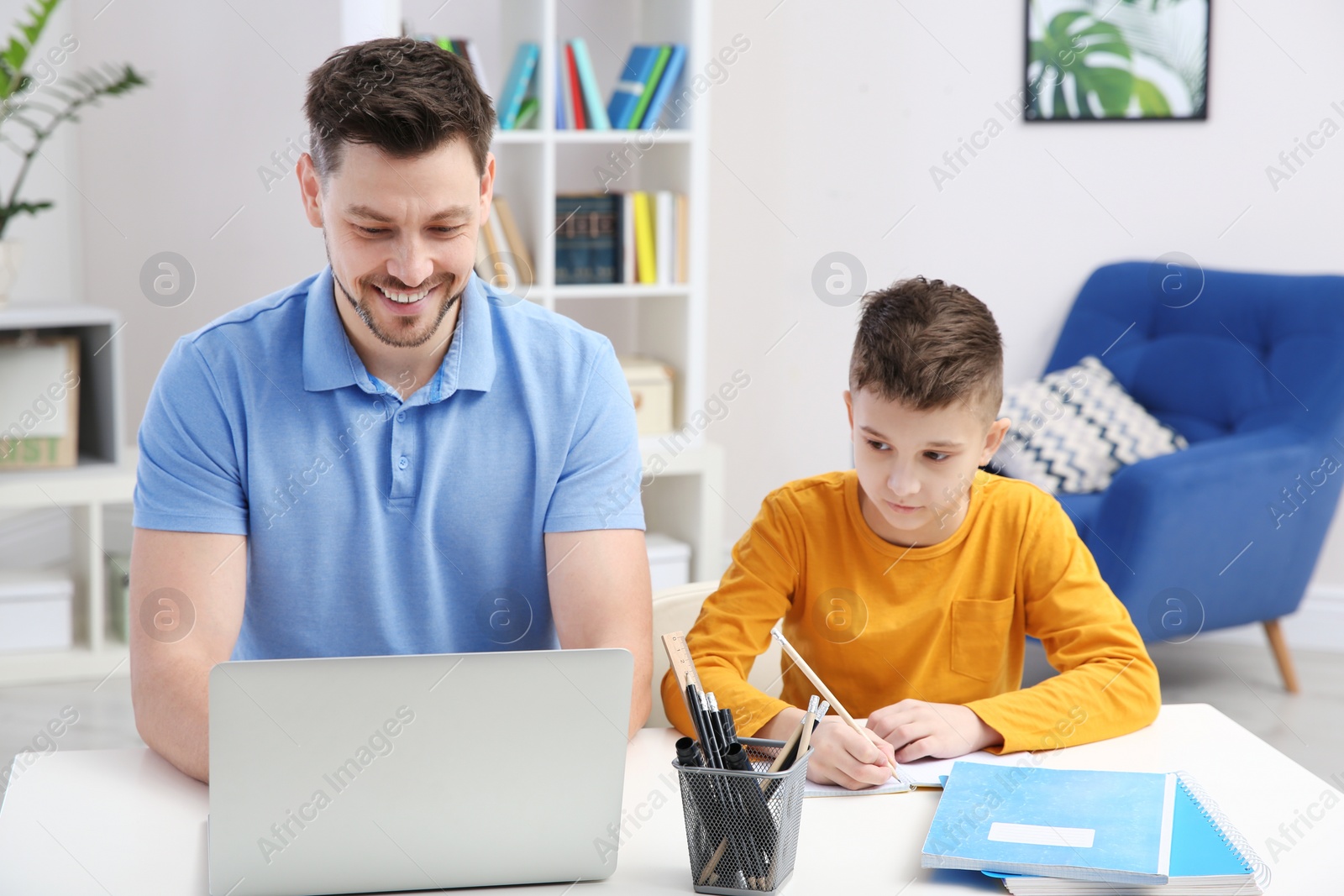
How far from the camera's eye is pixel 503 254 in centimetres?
322

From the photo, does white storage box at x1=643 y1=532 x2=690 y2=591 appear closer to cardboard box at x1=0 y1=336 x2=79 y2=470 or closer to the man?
→ cardboard box at x1=0 y1=336 x2=79 y2=470

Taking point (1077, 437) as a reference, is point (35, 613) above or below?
below

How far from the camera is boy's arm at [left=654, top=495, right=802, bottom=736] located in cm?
125

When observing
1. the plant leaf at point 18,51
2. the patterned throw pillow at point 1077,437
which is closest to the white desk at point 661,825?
the patterned throw pillow at point 1077,437

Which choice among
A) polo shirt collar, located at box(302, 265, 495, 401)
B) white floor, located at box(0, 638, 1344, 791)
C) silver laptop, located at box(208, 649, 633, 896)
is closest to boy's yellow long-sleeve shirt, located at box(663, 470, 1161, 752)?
polo shirt collar, located at box(302, 265, 495, 401)

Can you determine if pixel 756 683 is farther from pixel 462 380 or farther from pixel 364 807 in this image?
pixel 364 807

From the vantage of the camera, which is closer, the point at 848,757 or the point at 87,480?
the point at 848,757

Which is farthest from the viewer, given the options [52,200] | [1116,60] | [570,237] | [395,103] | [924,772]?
[52,200]

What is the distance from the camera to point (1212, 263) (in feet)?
11.4

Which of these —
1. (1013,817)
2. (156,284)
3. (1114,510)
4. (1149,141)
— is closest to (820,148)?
(1149,141)

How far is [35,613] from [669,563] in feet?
5.12

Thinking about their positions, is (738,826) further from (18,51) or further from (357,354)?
(18,51)

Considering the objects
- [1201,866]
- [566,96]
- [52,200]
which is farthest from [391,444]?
[52,200]

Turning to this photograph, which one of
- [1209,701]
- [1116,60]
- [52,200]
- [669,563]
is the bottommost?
[1209,701]
